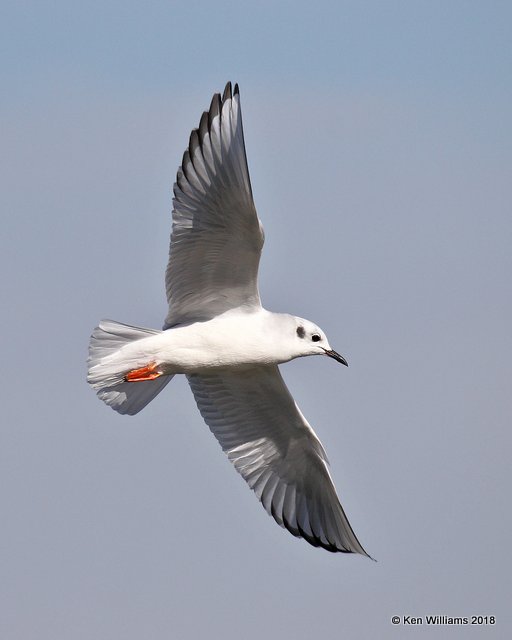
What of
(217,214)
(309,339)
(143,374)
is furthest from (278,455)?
(217,214)

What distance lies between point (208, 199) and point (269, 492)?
315cm

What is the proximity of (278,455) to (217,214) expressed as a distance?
2.76 metres

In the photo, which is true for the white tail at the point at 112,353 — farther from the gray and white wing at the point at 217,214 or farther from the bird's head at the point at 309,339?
the bird's head at the point at 309,339

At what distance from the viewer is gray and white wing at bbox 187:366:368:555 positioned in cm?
1312

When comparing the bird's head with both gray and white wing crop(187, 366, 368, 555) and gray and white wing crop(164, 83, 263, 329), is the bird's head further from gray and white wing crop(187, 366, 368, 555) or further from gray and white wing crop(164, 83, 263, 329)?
gray and white wing crop(187, 366, 368, 555)

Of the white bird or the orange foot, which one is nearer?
the white bird

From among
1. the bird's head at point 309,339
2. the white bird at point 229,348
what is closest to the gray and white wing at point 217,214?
the white bird at point 229,348

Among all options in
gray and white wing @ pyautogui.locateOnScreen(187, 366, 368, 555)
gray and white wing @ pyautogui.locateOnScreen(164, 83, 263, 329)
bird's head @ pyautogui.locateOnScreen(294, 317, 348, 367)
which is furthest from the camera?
gray and white wing @ pyautogui.locateOnScreen(187, 366, 368, 555)

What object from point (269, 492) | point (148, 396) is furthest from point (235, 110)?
point (269, 492)

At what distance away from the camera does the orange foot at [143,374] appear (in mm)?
12164

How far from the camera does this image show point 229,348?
12062 millimetres

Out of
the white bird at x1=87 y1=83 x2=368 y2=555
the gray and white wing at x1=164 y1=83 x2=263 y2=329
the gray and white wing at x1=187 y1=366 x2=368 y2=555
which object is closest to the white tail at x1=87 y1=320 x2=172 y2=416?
the white bird at x1=87 y1=83 x2=368 y2=555

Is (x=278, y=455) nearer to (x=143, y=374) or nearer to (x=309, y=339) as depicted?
(x=309, y=339)

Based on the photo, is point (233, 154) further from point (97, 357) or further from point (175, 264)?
point (97, 357)
